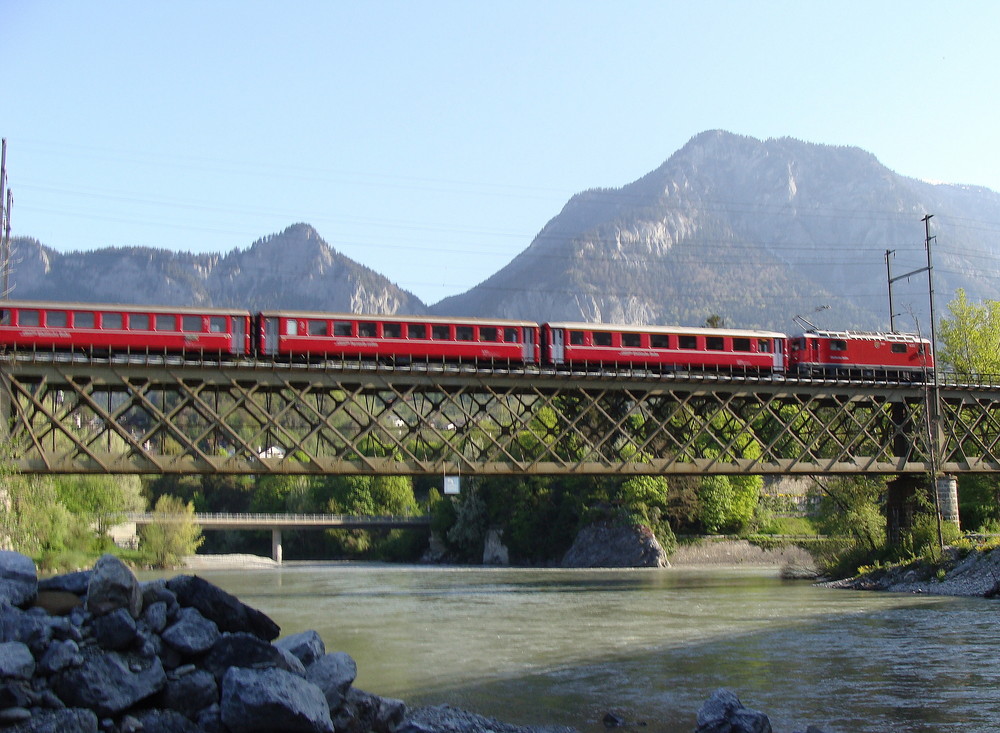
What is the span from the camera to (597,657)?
25.4m

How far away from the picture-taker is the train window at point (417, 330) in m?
44.2

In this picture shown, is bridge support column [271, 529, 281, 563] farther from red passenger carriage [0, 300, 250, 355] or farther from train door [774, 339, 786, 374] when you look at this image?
train door [774, 339, 786, 374]

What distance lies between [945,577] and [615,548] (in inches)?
1272

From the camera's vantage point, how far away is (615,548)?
246ft

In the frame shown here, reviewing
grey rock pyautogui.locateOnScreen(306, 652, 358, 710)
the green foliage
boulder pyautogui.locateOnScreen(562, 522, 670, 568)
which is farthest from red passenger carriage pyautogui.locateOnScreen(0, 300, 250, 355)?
the green foliage

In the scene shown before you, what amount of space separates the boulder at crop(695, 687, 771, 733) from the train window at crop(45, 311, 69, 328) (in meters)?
32.4

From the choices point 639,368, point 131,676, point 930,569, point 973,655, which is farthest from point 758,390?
point 131,676

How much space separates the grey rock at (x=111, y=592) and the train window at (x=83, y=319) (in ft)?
93.1

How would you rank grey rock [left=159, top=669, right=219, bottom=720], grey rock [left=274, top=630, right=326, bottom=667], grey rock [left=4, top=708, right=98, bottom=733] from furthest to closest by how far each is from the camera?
grey rock [left=274, top=630, right=326, bottom=667] → grey rock [left=159, top=669, right=219, bottom=720] → grey rock [left=4, top=708, right=98, bottom=733]

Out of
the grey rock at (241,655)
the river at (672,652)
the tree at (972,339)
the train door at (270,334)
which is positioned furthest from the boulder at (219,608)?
the tree at (972,339)

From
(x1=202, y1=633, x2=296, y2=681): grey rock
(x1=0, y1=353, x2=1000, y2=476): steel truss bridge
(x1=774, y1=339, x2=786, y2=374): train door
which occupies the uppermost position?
(x1=774, y1=339, x2=786, y2=374): train door

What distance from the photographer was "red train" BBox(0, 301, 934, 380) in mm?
40875

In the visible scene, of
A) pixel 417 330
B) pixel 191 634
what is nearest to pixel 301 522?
pixel 417 330

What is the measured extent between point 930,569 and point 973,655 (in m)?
23.7
